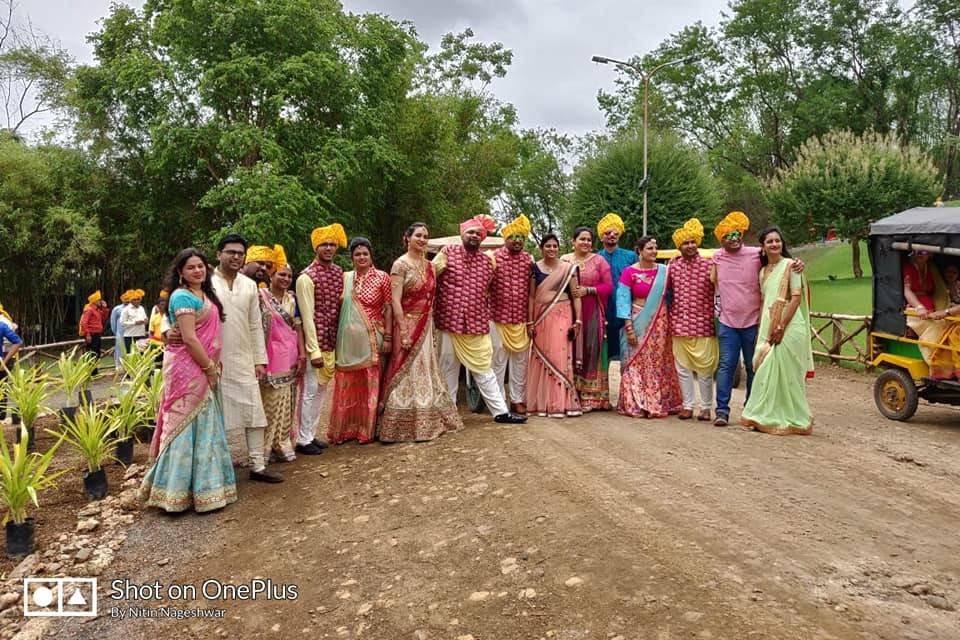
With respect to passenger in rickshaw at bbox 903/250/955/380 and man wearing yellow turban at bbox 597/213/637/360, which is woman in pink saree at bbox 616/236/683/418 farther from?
passenger in rickshaw at bbox 903/250/955/380

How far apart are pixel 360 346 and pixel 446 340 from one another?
2.86ft

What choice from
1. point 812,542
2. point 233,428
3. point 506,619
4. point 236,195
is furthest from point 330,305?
point 236,195

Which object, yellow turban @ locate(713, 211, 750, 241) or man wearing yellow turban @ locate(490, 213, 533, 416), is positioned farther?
man wearing yellow turban @ locate(490, 213, 533, 416)

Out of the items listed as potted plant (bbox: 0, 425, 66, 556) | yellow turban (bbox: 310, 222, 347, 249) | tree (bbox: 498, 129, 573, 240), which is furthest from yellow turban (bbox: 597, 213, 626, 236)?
tree (bbox: 498, 129, 573, 240)

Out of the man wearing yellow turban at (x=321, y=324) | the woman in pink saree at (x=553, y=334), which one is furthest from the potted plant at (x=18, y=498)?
the woman in pink saree at (x=553, y=334)

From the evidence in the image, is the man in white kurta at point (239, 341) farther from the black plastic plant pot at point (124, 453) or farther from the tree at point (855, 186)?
the tree at point (855, 186)

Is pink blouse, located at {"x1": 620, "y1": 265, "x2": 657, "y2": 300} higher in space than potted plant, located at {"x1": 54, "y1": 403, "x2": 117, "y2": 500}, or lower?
higher

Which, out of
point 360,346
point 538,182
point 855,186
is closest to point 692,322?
point 360,346

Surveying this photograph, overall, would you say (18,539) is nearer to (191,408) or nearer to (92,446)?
(92,446)

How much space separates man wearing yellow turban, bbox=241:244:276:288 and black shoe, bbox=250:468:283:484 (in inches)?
56.9

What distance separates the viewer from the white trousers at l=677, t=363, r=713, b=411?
6.10 m

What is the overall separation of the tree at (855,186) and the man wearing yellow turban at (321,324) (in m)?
19.4

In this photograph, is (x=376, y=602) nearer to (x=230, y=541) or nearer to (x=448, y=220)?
(x=230, y=541)

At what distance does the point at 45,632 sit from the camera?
290 cm
